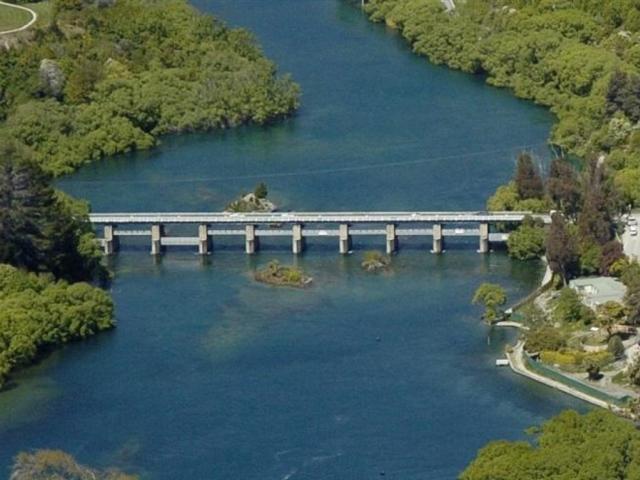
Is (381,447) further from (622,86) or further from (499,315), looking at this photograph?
(622,86)

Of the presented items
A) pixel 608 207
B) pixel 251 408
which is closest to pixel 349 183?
pixel 608 207

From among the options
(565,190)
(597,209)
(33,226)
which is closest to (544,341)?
(597,209)

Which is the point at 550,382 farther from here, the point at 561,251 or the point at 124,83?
the point at 124,83

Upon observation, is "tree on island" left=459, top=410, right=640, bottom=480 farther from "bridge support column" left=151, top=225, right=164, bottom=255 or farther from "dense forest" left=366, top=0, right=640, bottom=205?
"dense forest" left=366, top=0, right=640, bottom=205

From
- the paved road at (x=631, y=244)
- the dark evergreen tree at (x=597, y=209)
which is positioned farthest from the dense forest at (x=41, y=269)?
the paved road at (x=631, y=244)

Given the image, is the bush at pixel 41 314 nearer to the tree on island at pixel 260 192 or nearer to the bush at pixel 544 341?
the tree on island at pixel 260 192

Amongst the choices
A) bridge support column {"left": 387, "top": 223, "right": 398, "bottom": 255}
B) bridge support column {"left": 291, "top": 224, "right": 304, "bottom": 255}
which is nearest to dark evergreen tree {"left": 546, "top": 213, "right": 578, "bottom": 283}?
bridge support column {"left": 387, "top": 223, "right": 398, "bottom": 255}
